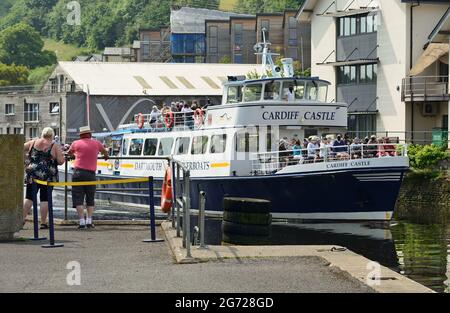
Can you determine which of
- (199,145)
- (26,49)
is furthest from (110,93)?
(26,49)

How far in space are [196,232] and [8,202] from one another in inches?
116

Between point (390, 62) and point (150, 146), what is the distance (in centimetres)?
1816

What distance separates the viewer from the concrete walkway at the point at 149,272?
1006cm

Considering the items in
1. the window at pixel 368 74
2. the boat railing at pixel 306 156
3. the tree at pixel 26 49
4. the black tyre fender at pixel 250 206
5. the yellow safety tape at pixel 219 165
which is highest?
the tree at pixel 26 49

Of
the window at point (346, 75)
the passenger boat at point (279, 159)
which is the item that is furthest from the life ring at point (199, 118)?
the window at point (346, 75)

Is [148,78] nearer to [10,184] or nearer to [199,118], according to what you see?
[199,118]

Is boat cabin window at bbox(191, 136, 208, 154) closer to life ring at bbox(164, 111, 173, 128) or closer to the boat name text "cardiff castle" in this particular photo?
life ring at bbox(164, 111, 173, 128)

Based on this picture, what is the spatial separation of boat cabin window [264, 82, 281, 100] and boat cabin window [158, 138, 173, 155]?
489 cm

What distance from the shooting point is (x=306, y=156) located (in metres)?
29.8

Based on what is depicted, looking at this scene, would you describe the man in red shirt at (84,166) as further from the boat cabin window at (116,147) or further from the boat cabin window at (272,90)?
the boat cabin window at (116,147)

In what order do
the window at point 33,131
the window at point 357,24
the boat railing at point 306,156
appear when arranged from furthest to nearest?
the window at point 33,131 → the window at point 357,24 → the boat railing at point 306,156

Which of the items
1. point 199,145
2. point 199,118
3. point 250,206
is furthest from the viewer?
point 199,118

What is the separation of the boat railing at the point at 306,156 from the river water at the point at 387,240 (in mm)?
1834
